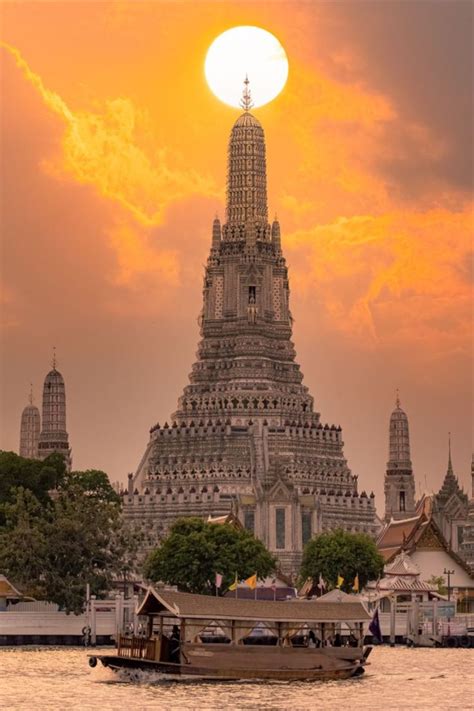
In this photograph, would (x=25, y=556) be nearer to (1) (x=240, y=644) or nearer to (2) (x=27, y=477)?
(1) (x=240, y=644)

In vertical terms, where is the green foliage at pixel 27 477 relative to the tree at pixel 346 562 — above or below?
above

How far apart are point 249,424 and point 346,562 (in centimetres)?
3689

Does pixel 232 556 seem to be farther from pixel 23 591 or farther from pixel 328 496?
pixel 328 496

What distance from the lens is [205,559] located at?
4648 inches

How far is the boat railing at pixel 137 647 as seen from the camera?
8194cm

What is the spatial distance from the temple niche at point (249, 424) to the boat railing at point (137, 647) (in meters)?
65.9

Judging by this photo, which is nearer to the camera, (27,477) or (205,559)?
(205,559)

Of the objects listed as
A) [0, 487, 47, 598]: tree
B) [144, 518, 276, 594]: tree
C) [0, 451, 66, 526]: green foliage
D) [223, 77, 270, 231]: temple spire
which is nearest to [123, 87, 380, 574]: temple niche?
[223, 77, 270, 231]: temple spire

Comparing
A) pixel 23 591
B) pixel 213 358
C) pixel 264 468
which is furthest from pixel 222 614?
pixel 213 358

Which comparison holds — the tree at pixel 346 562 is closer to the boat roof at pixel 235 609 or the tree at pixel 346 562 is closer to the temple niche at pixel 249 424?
the temple niche at pixel 249 424

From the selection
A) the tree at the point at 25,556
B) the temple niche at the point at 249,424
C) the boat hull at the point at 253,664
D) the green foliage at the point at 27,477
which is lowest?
the boat hull at the point at 253,664

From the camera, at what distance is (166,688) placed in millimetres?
79312

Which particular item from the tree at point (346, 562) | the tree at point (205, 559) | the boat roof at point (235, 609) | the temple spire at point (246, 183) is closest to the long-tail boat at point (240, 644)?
the boat roof at point (235, 609)

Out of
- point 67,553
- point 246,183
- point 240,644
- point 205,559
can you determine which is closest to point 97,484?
point 246,183
